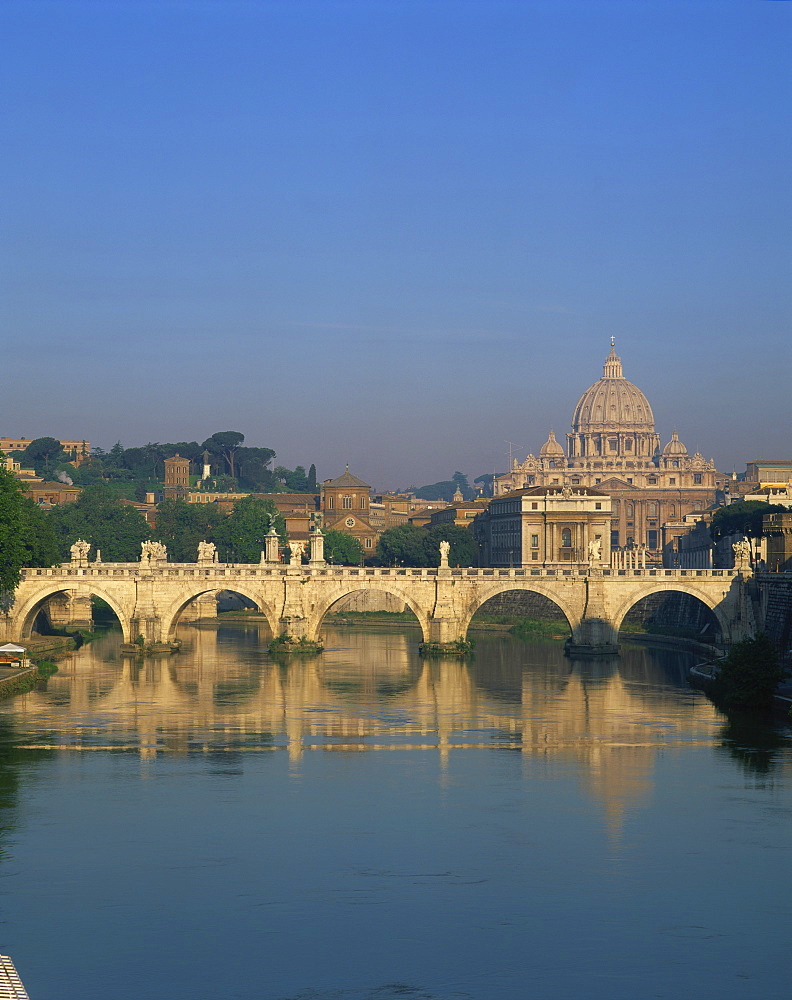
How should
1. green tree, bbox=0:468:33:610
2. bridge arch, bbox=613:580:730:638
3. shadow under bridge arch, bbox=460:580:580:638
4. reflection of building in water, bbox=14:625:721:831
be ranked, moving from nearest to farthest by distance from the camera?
reflection of building in water, bbox=14:625:721:831 < green tree, bbox=0:468:33:610 < bridge arch, bbox=613:580:730:638 < shadow under bridge arch, bbox=460:580:580:638

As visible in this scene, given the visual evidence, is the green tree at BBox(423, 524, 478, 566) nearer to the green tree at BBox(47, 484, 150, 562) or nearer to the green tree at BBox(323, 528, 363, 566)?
the green tree at BBox(323, 528, 363, 566)

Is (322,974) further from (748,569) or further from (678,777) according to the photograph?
(748,569)

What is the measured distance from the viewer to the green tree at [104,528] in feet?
380

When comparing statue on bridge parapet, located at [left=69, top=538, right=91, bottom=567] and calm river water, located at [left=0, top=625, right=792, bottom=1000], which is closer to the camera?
calm river water, located at [left=0, top=625, right=792, bottom=1000]

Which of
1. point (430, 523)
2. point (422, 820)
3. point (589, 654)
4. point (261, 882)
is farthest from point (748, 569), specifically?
point (430, 523)

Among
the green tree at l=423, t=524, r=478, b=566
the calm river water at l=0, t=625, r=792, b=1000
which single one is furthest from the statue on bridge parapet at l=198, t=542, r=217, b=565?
the green tree at l=423, t=524, r=478, b=566

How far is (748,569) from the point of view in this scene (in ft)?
246

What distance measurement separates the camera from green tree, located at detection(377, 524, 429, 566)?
131625 millimetres

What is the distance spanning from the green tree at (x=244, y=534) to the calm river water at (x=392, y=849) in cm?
6246

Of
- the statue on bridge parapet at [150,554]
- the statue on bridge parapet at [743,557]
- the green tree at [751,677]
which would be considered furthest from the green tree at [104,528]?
the green tree at [751,677]

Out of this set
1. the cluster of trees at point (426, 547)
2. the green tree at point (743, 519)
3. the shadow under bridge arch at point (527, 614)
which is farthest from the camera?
the cluster of trees at point (426, 547)

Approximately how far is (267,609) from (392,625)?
26611 mm

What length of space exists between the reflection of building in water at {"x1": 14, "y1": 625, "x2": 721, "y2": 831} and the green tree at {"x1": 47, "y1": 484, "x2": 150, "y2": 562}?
3782 centimetres

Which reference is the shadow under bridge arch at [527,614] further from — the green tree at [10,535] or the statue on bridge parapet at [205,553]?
the green tree at [10,535]
